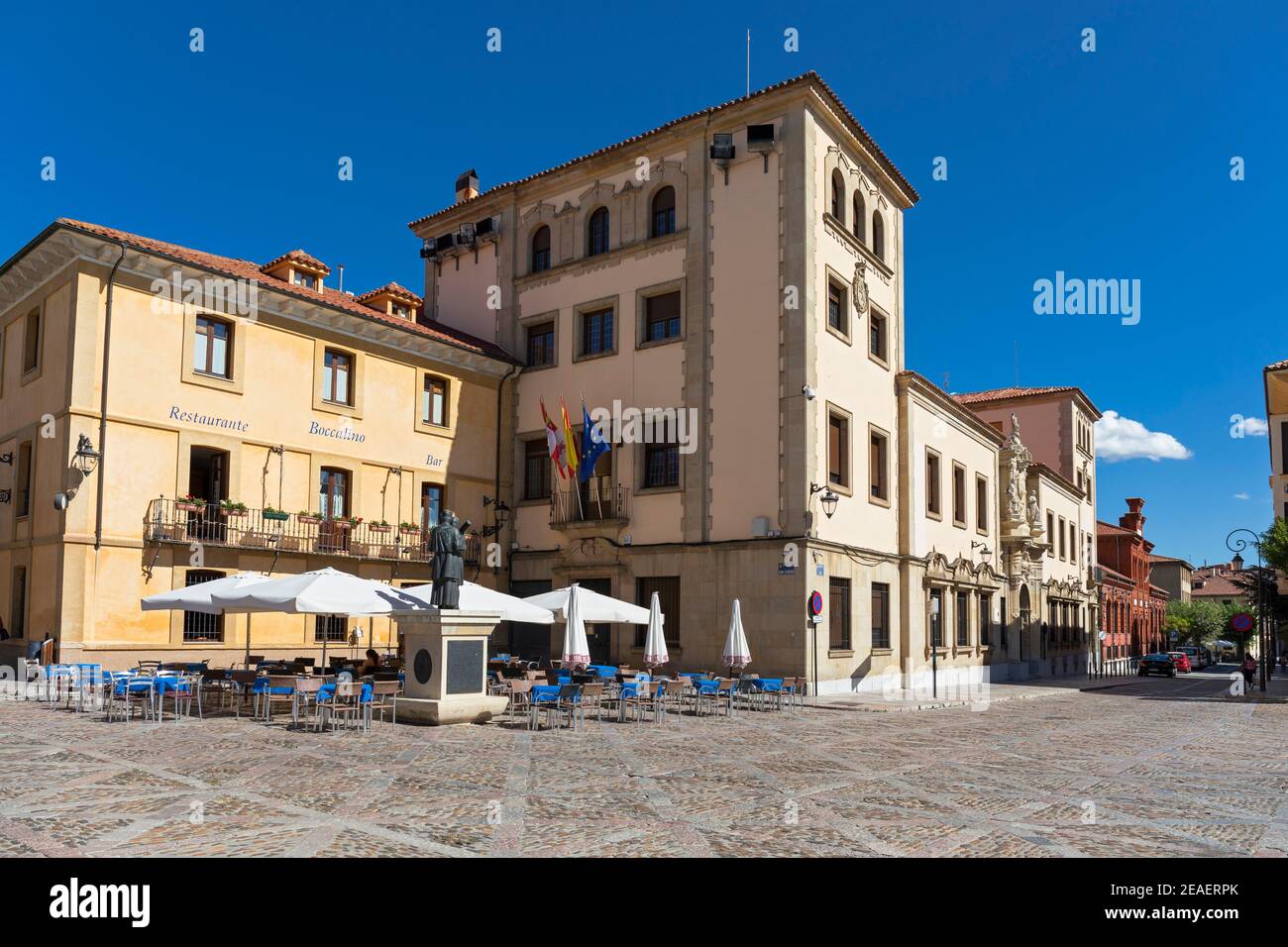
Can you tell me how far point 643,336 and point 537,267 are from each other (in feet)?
17.4

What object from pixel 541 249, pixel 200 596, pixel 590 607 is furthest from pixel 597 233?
pixel 200 596

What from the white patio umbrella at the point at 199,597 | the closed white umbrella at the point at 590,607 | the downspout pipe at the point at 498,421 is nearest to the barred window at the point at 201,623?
the white patio umbrella at the point at 199,597

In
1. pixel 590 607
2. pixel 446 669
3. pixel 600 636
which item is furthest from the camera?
pixel 600 636

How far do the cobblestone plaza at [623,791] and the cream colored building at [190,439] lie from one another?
17.1 feet

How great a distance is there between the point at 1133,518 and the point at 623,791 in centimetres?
7507

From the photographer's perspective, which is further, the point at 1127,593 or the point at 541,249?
the point at 1127,593

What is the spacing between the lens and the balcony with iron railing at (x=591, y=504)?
92.9 feet

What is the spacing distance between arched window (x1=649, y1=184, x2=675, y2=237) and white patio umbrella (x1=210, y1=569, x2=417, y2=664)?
49.1ft

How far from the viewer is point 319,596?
54.2 ft

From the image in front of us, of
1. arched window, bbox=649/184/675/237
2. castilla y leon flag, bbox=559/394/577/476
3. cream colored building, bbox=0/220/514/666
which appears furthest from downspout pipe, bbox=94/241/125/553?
arched window, bbox=649/184/675/237

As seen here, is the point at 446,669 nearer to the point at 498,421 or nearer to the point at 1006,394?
the point at 498,421

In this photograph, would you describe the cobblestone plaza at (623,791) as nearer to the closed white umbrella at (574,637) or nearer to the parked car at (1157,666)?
the closed white umbrella at (574,637)

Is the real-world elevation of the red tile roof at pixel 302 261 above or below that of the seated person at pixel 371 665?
above

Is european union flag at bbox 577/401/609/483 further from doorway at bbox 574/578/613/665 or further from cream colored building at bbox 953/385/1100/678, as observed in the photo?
cream colored building at bbox 953/385/1100/678
